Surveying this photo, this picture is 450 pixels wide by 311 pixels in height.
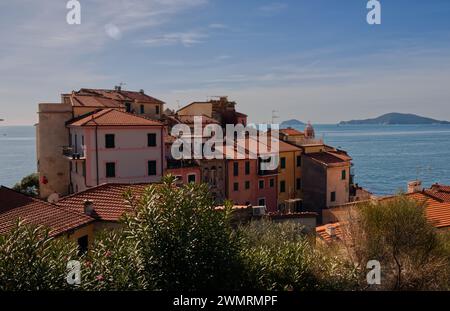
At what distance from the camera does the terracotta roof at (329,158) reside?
134 feet

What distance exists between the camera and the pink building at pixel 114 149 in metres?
31.9

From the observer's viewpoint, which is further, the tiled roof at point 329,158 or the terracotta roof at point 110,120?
the tiled roof at point 329,158

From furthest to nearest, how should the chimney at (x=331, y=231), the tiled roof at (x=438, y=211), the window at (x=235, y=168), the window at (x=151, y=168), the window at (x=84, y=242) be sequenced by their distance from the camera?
the window at (x=235, y=168)
the window at (x=151, y=168)
the chimney at (x=331, y=231)
the tiled roof at (x=438, y=211)
the window at (x=84, y=242)

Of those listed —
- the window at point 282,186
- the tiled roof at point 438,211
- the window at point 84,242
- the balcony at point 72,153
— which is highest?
the balcony at point 72,153

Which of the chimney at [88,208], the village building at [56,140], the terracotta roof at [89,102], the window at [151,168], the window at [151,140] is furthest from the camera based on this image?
the terracotta roof at [89,102]

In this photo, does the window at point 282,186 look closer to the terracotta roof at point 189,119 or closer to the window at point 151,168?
the window at point 151,168

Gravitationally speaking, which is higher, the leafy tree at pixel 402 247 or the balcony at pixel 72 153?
the balcony at pixel 72 153

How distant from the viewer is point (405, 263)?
12.7 metres

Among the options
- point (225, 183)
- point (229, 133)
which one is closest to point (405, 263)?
point (225, 183)

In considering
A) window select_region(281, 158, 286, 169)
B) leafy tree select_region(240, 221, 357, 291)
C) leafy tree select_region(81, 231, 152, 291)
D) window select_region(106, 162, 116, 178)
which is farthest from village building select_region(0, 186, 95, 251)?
window select_region(281, 158, 286, 169)

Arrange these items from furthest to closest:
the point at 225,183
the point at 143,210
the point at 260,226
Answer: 1. the point at 225,183
2. the point at 260,226
3. the point at 143,210

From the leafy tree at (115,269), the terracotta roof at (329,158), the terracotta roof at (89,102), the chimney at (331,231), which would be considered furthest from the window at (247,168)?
the leafy tree at (115,269)
